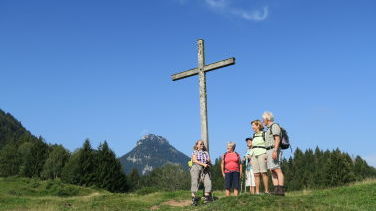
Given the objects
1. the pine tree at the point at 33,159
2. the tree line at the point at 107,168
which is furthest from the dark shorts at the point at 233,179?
the pine tree at the point at 33,159

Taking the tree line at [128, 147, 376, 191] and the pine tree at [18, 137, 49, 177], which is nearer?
the pine tree at [18, 137, 49, 177]

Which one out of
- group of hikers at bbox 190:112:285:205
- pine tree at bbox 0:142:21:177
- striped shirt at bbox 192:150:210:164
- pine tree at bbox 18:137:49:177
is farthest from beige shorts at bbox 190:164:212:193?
pine tree at bbox 0:142:21:177

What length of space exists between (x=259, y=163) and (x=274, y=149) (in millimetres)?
964

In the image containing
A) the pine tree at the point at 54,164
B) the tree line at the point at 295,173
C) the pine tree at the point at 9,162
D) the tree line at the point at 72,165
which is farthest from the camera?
the tree line at the point at 295,173

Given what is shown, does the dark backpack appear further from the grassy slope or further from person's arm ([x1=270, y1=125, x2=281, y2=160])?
the grassy slope

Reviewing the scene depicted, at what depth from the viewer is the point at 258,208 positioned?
1110 cm

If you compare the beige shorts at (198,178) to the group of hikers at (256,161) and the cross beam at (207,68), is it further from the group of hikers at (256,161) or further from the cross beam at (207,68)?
the cross beam at (207,68)

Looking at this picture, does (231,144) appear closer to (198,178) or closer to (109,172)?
(198,178)

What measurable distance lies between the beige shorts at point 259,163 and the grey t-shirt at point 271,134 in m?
0.52

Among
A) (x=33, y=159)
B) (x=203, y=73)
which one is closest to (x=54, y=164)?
(x=33, y=159)

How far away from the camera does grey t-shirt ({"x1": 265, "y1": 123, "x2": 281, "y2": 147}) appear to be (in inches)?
472

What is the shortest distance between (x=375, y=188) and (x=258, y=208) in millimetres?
10336

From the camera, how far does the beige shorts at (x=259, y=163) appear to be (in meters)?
12.6

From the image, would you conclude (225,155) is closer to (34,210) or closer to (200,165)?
(200,165)
